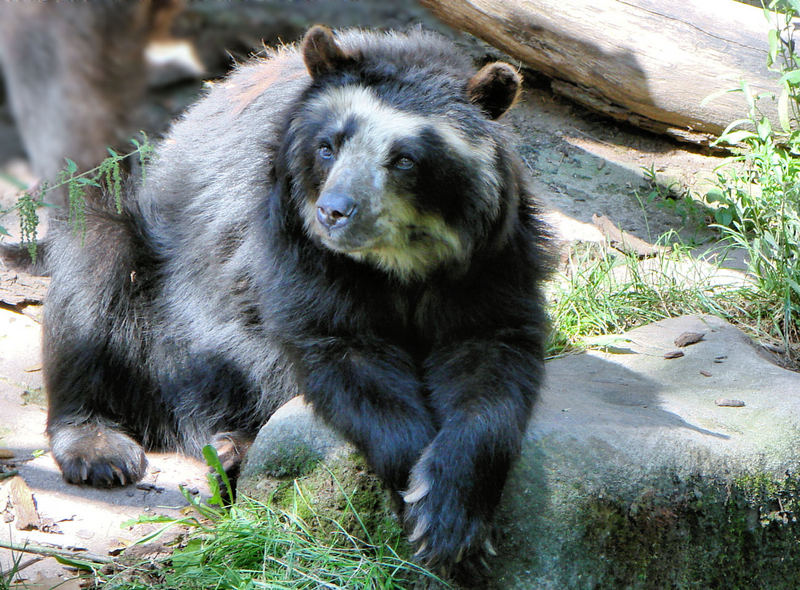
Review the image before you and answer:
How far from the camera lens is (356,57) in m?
4.07

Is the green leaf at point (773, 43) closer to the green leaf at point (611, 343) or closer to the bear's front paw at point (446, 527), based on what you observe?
the green leaf at point (611, 343)

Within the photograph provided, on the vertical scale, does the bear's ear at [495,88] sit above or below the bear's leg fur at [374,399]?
above

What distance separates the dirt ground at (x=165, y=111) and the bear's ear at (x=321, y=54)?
713 mm

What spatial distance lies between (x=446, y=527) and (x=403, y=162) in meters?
1.51

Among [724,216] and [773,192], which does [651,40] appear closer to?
[724,216]

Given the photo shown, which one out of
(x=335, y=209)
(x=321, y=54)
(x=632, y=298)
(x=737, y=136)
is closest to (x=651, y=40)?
(x=737, y=136)

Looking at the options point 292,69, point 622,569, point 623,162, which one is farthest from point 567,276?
point 622,569

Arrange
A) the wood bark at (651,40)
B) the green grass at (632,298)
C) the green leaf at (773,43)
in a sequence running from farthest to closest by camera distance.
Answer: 1. the wood bark at (651,40)
2. the green leaf at (773,43)
3. the green grass at (632,298)

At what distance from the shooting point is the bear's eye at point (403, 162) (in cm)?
383

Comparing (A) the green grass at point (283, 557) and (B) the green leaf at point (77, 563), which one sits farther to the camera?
(B) the green leaf at point (77, 563)

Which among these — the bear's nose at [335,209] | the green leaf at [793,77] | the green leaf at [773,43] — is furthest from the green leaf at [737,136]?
the bear's nose at [335,209]

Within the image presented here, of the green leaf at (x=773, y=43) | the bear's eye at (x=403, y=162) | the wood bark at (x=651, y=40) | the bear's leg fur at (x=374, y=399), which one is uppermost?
the green leaf at (x=773, y=43)

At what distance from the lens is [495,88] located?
4.02 metres

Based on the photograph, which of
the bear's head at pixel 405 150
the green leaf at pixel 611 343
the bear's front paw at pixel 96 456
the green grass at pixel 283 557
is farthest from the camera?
the green leaf at pixel 611 343
